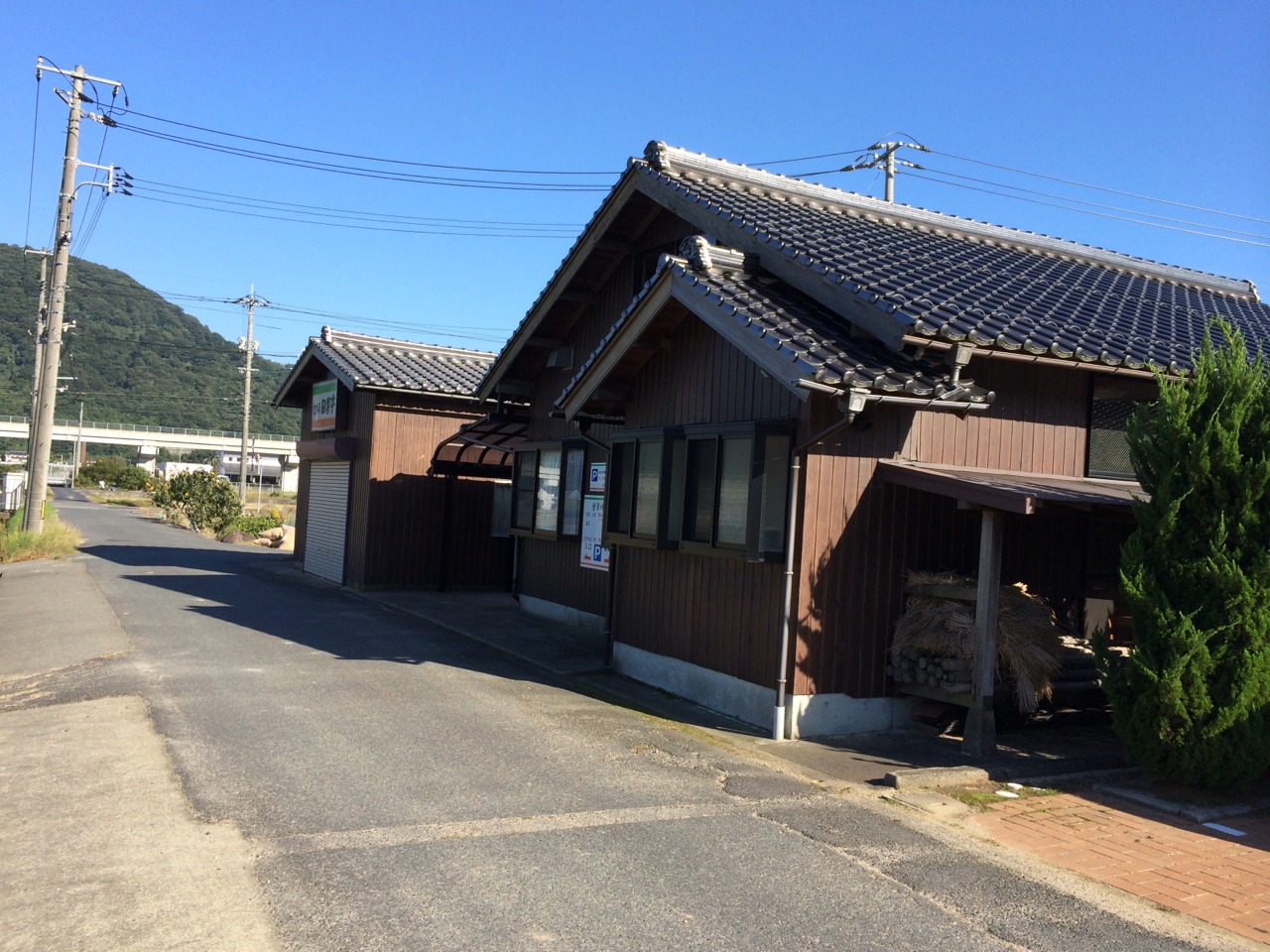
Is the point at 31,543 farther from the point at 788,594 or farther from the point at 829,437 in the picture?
the point at 829,437

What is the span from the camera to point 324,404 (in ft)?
65.9

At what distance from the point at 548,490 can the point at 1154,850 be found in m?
9.59

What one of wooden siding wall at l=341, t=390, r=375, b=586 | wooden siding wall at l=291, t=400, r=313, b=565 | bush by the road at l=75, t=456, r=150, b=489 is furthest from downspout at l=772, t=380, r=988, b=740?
bush by the road at l=75, t=456, r=150, b=489

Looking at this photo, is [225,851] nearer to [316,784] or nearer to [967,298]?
[316,784]

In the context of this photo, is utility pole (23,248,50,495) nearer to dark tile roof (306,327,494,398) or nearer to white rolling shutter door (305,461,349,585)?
white rolling shutter door (305,461,349,585)

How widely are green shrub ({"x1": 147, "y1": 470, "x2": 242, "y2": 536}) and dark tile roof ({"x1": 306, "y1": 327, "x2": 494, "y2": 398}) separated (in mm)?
18058

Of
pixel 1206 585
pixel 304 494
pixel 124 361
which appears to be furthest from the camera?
pixel 124 361

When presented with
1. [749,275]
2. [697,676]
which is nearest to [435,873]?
[697,676]

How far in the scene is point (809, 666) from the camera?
28.4 ft

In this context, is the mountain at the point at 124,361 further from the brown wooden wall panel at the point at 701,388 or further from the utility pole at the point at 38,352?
the brown wooden wall panel at the point at 701,388

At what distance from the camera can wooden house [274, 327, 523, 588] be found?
18031 mm

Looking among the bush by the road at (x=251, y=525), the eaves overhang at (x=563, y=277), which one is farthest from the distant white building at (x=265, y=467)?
the eaves overhang at (x=563, y=277)

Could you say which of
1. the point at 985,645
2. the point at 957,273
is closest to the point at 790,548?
the point at 985,645

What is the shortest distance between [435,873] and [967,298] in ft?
23.5
